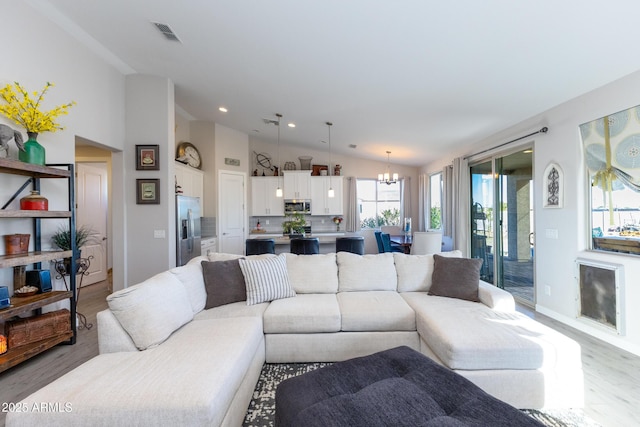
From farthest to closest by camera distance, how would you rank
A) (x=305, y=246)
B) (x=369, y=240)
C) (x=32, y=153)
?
1. (x=369, y=240)
2. (x=305, y=246)
3. (x=32, y=153)

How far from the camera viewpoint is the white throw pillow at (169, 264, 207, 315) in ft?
7.80

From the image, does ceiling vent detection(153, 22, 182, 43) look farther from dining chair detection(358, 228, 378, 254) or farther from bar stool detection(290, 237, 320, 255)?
dining chair detection(358, 228, 378, 254)

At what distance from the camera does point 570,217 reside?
318 centimetres

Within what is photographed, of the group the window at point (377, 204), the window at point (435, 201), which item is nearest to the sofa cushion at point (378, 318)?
the window at point (435, 201)

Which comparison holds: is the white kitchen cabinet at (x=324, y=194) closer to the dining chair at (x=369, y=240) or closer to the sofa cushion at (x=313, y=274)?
the dining chair at (x=369, y=240)

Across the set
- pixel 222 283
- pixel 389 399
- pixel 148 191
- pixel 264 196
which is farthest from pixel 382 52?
pixel 264 196

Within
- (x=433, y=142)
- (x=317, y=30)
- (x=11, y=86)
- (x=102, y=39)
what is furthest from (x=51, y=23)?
(x=433, y=142)

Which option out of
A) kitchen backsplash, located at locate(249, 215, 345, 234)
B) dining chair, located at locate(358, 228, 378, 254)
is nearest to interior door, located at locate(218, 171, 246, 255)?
kitchen backsplash, located at locate(249, 215, 345, 234)

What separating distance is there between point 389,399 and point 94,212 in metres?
6.46

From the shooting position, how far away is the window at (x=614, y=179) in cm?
259

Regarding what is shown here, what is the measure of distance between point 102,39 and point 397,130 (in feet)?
14.3

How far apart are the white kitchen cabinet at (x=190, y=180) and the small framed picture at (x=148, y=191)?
75 centimetres

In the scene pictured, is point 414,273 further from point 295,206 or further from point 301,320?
point 295,206

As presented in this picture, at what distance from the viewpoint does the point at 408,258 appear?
10.5 feet
